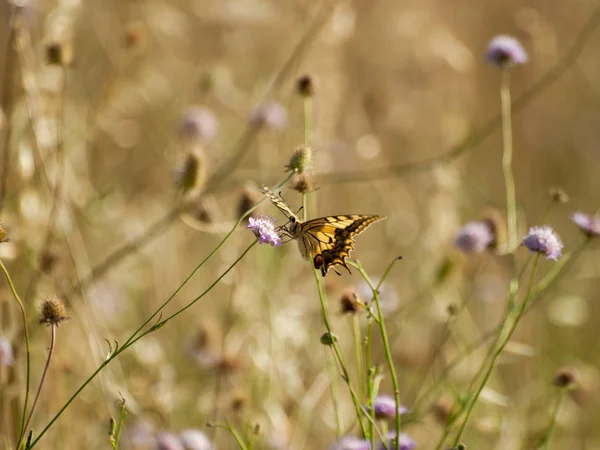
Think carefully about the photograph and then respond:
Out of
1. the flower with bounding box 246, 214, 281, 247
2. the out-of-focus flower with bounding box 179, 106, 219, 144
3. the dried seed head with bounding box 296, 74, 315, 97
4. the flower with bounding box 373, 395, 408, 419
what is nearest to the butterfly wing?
the flower with bounding box 246, 214, 281, 247

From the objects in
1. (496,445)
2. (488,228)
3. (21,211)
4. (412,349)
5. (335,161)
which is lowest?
(496,445)

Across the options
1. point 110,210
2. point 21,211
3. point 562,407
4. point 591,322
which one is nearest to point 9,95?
point 21,211

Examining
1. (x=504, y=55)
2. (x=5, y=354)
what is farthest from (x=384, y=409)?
(x=504, y=55)

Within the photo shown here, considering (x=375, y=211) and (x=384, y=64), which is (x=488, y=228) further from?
(x=384, y=64)

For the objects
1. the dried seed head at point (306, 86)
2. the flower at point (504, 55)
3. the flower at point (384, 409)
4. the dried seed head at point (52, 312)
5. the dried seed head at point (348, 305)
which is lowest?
the dried seed head at point (52, 312)

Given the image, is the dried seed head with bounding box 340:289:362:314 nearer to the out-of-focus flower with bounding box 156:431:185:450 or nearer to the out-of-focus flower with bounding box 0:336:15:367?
the out-of-focus flower with bounding box 156:431:185:450

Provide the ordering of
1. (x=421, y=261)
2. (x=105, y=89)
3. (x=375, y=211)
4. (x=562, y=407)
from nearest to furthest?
(x=105, y=89), (x=562, y=407), (x=421, y=261), (x=375, y=211)

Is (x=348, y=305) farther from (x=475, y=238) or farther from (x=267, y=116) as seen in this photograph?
(x=267, y=116)

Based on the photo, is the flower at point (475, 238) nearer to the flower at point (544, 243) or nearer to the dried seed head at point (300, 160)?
the flower at point (544, 243)

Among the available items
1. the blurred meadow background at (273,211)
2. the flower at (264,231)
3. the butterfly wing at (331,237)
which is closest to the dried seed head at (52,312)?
the blurred meadow background at (273,211)
